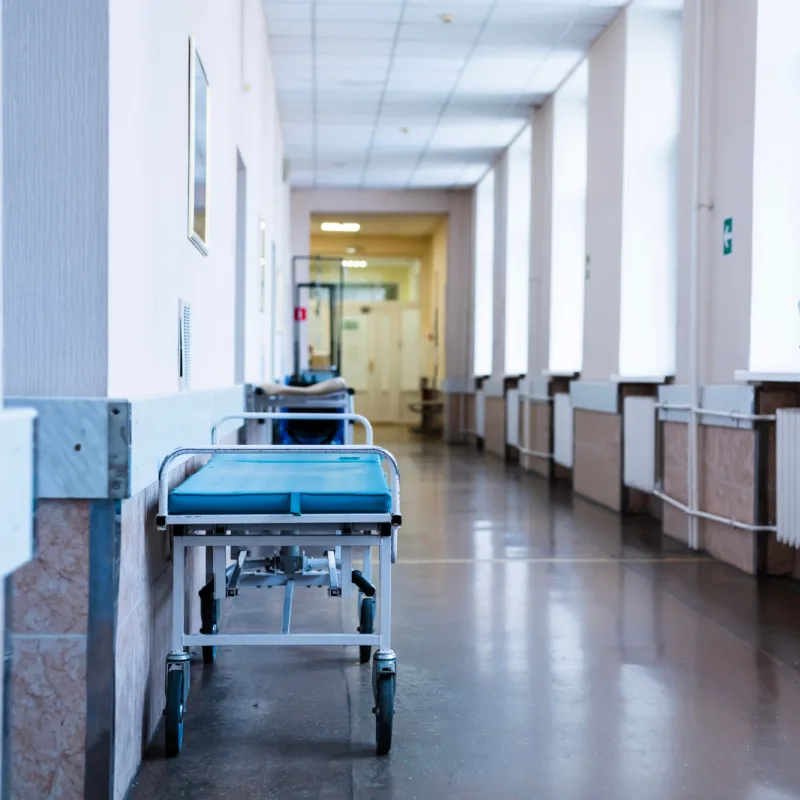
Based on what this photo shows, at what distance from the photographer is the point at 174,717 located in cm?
242

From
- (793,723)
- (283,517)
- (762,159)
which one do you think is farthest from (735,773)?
(762,159)

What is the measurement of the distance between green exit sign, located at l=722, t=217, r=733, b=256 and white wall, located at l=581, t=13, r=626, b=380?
1717mm

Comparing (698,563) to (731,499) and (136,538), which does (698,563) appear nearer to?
(731,499)

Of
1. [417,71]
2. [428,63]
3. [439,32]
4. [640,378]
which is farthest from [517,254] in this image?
[640,378]

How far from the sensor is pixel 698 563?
16.9 feet

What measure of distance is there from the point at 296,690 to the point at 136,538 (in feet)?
2.99

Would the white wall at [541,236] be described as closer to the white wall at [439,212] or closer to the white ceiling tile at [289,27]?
the white ceiling tile at [289,27]

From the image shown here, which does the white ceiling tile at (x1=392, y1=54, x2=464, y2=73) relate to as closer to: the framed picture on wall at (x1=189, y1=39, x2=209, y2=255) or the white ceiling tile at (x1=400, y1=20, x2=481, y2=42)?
the white ceiling tile at (x1=400, y1=20, x2=481, y2=42)

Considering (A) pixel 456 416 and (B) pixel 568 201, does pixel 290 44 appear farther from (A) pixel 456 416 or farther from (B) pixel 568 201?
(A) pixel 456 416

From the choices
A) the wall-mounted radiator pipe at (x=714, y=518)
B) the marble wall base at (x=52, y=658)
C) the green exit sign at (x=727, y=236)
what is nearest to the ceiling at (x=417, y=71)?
the green exit sign at (x=727, y=236)

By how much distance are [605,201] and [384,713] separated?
5.65 metres

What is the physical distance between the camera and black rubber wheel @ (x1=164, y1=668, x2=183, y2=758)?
2.42m

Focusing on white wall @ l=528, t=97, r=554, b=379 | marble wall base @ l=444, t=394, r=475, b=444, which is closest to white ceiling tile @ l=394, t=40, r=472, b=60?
white wall @ l=528, t=97, r=554, b=379

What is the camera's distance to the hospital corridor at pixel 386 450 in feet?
6.61
